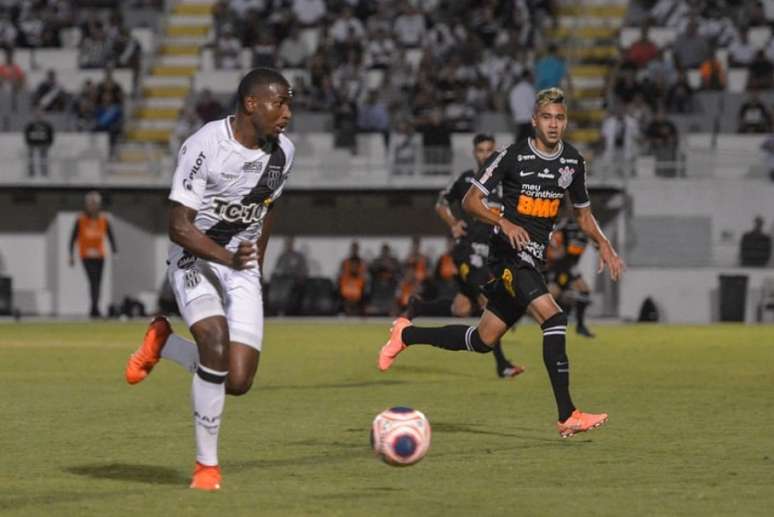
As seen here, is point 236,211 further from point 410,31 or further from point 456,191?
point 410,31

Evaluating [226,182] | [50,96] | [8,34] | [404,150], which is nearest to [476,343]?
[226,182]

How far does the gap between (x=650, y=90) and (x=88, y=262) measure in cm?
1079

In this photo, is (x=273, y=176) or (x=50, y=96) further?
(x=50, y=96)

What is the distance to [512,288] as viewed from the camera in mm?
11930

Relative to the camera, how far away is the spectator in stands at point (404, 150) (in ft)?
104

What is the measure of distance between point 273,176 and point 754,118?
22961 mm

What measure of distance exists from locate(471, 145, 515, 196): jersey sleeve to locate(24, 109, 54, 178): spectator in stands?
21903 millimetres

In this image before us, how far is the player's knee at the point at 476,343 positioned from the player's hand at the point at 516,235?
103cm

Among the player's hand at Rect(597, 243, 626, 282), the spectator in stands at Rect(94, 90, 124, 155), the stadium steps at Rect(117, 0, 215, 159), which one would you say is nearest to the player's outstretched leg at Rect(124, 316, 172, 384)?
the player's hand at Rect(597, 243, 626, 282)

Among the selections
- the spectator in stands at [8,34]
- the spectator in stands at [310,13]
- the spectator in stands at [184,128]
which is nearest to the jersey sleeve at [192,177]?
the spectator in stands at [184,128]

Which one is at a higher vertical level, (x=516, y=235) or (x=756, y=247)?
(x=516, y=235)

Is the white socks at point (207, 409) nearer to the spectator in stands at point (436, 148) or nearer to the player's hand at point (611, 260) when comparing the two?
the player's hand at point (611, 260)

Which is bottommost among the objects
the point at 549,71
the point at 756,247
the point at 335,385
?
the point at 335,385

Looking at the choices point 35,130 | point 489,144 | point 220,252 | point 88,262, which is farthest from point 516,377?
point 35,130
